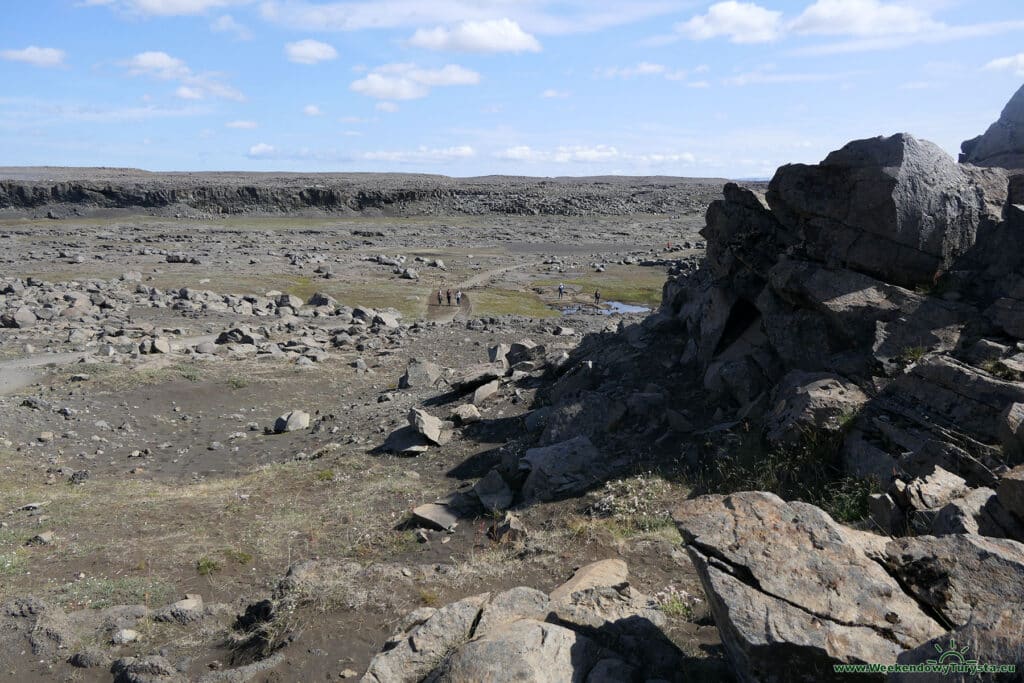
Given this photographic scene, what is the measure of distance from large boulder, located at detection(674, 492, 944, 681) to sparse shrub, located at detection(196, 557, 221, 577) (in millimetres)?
9930

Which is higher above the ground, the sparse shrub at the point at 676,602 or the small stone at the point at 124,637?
the sparse shrub at the point at 676,602

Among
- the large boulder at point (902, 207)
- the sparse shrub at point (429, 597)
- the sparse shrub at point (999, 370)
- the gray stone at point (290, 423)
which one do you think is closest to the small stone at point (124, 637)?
the sparse shrub at point (429, 597)

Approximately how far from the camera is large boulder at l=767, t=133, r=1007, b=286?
14500 millimetres

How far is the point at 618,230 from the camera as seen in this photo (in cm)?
11094

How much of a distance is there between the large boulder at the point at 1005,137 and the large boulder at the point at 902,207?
1047 centimetres

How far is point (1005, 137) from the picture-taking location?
26.0m

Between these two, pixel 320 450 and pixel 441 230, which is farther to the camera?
pixel 441 230

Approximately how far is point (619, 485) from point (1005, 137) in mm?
21569

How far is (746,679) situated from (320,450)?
1691 centimetres

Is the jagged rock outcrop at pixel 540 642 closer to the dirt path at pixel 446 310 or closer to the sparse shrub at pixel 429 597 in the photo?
the sparse shrub at pixel 429 597

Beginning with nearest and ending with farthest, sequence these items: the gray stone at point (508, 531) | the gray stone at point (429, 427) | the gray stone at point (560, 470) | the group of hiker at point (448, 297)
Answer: the gray stone at point (508, 531) < the gray stone at point (560, 470) < the gray stone at point (429, 427) < the group of hiker at point (448, 297)

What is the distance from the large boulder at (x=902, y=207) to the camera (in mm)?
14500

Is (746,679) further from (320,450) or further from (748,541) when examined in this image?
(320,450)

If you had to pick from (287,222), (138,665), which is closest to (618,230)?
(287,222)
